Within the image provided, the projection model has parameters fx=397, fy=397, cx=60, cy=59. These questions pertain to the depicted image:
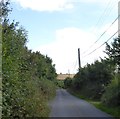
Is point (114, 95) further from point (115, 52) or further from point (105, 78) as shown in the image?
point (105, 78)

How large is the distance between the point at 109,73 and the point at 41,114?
106 ft

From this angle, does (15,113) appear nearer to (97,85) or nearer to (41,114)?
(41,114)

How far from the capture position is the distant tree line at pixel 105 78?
31.1 metres

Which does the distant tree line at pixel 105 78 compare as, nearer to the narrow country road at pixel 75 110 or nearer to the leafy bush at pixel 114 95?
the leafy bush at pixel 114 95

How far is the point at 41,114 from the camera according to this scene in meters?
20.2

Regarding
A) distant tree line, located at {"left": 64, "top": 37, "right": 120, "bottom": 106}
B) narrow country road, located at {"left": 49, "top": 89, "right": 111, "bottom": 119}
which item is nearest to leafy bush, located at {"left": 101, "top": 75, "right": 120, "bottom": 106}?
distant tree line, located at {"left": 64, "top": 37, "right": 120, "bottom": 106}

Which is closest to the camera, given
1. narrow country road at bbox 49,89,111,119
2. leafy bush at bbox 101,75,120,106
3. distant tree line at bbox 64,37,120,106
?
narrow country road at bbox 49,89,111,119

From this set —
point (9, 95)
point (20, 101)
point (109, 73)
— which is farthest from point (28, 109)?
point (109, 73)

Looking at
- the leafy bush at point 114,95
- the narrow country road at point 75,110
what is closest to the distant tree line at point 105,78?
the leafy bush at point 114,95

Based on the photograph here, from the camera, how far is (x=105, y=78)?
174 feet

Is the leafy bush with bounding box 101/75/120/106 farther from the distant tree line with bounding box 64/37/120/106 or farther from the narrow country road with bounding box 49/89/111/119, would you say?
the narrow country road with bounding box 49/89/111/119

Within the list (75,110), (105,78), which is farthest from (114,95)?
(105,78)

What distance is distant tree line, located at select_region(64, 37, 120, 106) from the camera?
31094 mm

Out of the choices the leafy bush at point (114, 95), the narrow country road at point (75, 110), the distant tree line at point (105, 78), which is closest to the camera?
the narrow country road at point (75, 110)
